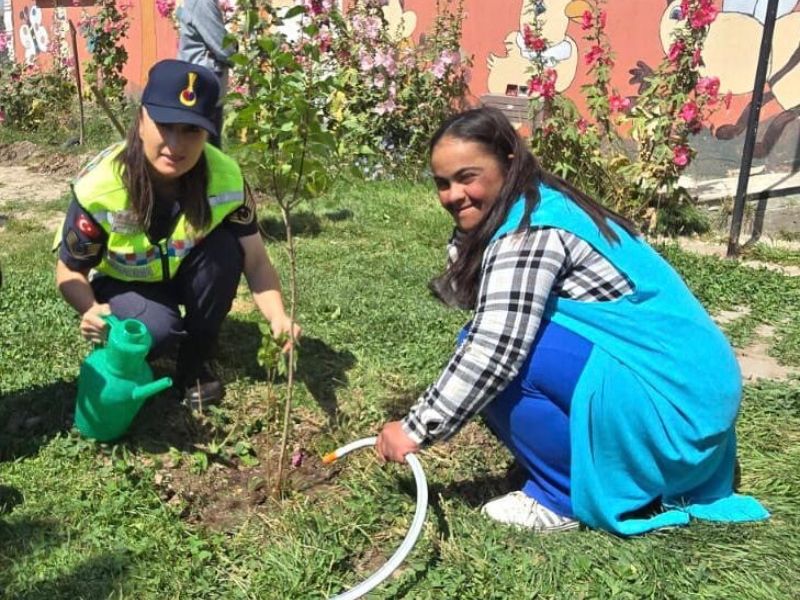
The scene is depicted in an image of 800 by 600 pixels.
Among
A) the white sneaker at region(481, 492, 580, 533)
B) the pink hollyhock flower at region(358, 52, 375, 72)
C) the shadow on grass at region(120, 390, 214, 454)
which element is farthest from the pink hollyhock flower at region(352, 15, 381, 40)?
the white sneaker at region(481, 492, 580, 533)

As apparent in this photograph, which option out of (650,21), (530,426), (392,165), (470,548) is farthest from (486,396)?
(650,21)

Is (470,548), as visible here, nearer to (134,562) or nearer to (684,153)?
(134,562)

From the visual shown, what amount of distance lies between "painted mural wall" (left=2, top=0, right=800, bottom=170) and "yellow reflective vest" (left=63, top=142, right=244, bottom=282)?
467cm

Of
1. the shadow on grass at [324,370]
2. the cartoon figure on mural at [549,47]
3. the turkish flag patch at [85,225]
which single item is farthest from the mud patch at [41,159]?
the turkish flag patch at [85,225]

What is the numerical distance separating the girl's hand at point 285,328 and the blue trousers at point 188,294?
0.27 meters

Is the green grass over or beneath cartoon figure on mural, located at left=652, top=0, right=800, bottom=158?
beneath

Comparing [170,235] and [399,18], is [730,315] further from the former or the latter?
[399,18]

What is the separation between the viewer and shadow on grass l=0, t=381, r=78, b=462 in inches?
98.7

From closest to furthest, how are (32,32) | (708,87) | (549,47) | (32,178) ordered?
1. (708,87)
2. (549,47)
3. (32,178)
4. (32,32)

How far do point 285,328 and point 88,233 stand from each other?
26.2 inches

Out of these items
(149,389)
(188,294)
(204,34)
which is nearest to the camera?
(149,389)

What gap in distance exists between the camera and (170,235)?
2.60m

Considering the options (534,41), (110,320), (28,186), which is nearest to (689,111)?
(534,41)

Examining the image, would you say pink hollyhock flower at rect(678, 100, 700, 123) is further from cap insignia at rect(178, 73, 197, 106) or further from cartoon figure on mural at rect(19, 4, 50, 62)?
cartoon figure on mural at rect(19, 4, 50, 62)
